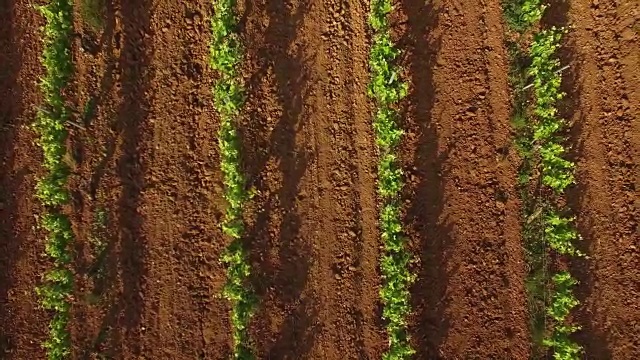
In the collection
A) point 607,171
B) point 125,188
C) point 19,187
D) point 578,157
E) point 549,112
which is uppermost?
point 549,112

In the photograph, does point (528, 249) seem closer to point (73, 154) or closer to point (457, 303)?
point (457, 303)

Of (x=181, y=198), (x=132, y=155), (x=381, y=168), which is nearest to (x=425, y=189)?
(x=381, y=168)

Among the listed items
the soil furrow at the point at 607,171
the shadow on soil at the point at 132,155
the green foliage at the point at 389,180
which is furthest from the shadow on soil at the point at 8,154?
the soil furrow at the point at 607,171

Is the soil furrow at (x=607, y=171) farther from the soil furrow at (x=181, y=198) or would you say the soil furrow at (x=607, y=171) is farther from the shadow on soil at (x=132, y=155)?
the shadow on soil at (x=132, y=155)

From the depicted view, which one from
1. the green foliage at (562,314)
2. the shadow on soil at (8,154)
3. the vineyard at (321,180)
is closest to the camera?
the green foliage at (562,314)

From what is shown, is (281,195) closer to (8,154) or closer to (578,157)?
(8,154)
